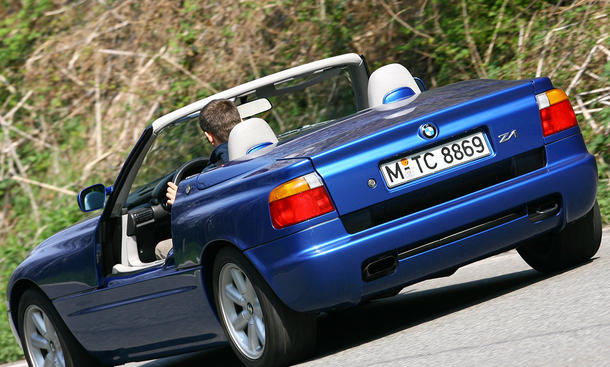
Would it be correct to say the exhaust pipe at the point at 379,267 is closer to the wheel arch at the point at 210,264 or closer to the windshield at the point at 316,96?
the wheel arch at the point at 210,264

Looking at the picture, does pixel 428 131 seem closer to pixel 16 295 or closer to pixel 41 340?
pixel 41 340

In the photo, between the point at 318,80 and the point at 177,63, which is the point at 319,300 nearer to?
the point at 318,80

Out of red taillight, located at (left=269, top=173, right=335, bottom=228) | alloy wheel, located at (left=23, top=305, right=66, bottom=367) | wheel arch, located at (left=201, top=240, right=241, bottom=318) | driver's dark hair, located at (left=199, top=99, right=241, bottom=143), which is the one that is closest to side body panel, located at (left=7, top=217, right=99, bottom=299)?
alloy wheel, located at (left=23, top=305, right=66, bottom=367)

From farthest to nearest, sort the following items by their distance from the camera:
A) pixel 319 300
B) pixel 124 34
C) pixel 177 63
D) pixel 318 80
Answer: pixel 124 34 → pixel 177 63 → pixel 318 80 → pixel 319 300

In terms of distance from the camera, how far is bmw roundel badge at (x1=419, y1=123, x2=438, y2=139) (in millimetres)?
4840

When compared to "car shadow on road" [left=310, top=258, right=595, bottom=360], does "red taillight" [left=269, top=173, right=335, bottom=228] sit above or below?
above

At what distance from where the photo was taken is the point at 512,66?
10297 mm

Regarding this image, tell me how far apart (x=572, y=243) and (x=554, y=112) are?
868mm

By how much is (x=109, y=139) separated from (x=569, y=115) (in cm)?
979

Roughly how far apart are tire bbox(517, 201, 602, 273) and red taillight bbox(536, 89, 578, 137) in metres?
0.64

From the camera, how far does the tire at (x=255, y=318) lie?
4805 mm

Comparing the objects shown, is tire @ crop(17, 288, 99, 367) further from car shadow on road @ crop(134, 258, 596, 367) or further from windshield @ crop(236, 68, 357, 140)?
windshield @ crop(236, 68, 357, 140)

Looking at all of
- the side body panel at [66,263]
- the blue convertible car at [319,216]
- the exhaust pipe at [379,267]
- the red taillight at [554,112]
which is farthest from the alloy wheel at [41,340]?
the red taillight at [554,112]

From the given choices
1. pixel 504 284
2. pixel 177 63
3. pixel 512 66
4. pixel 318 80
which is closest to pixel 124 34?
pixel 177 63
